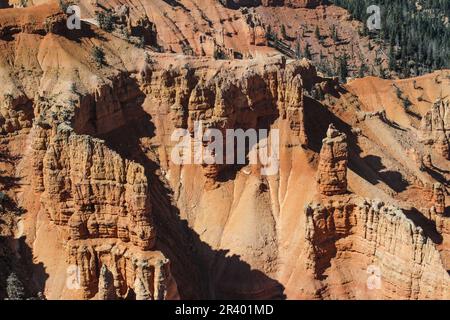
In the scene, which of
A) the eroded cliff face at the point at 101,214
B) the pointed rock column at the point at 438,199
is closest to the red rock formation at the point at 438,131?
the pointed rock column at the point at 438,199

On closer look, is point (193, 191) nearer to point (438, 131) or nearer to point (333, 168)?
point (333, 168)

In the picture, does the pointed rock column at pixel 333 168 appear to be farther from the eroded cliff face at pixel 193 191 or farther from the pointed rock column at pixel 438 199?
the pointed rock column at pixel 438 199

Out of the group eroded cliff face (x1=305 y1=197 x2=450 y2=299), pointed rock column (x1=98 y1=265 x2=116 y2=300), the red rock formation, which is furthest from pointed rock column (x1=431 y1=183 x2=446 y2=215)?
pointed rock column (x1=98 y1=265 x2=116 y2=300)

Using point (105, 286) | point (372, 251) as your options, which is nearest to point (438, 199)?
point (372, 251)

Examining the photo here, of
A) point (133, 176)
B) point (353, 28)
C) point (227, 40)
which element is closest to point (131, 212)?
point (133, 176)

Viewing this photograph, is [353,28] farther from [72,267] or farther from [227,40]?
[72,267]

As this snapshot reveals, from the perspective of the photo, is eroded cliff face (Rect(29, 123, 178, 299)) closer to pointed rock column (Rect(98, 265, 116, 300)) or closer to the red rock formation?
pointed rock column (Rect(98, 265, 116, 300))
